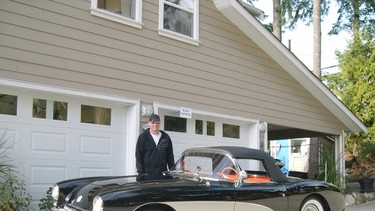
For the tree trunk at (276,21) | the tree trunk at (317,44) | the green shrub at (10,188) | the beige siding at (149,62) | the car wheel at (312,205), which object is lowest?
the car wheel at (312,205)

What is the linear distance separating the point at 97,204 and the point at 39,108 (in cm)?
324

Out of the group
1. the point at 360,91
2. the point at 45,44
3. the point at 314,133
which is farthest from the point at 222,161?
the point at 360,91

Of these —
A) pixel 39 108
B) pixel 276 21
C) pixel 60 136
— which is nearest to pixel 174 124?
pixel 60 136

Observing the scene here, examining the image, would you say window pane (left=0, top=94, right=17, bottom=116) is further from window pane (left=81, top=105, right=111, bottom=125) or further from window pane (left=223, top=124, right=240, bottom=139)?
window pane (left=223, top=124, right=240, bottom=139)

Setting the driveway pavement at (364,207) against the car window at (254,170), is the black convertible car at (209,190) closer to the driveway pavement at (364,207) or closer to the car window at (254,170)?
the car window at (254,170)

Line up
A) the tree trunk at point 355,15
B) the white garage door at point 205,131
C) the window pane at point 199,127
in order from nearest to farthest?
the white garage door at point 205,131 < the window pane at point 199,127 < the tree trunk at point 355,15

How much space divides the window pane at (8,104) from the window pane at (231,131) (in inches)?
201

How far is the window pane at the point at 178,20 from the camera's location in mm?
9797

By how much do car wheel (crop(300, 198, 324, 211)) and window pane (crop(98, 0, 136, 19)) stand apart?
4.69 meters

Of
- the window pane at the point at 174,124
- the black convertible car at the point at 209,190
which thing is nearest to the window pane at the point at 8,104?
the black convertible car at the point at 209,190

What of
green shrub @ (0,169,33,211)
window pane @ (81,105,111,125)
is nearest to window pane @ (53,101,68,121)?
window pane @ (81,105,111,125)

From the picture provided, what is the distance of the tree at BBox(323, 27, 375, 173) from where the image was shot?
56.7 ft

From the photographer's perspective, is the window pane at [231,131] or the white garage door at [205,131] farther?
the window pane at [231,131]

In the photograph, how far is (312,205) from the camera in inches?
282
